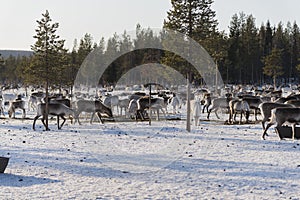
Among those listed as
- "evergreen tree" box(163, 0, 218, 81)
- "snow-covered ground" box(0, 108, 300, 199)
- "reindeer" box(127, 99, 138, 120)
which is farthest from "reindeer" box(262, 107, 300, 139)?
"reindeer" box(127, 99, 138, 120)

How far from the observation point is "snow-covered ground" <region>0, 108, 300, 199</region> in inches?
387

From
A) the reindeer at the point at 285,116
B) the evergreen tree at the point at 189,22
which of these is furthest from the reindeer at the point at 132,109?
the reindeer at the point at 285,116

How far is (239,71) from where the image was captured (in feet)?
263

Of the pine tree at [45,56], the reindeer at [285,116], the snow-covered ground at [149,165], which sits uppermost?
the pine tree at [45,56]

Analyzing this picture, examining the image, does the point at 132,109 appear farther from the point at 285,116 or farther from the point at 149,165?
the point at 149,165

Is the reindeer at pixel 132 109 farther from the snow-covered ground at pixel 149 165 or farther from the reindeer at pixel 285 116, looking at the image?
the reindeer at pixel 285 116

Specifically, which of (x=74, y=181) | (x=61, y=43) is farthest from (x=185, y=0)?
(x=74, y=181)

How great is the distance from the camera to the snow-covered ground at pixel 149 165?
9.84 metres

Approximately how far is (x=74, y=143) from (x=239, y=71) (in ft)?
A: 219

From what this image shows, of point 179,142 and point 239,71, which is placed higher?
point 239,71

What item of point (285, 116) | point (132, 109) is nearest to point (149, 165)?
point (285, 116)

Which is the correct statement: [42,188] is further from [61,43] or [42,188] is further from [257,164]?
[61,43]

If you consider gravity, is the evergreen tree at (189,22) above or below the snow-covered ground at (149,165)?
above

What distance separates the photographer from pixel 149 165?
12.8 meters
